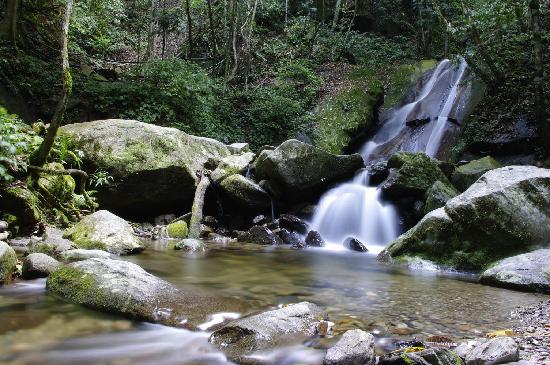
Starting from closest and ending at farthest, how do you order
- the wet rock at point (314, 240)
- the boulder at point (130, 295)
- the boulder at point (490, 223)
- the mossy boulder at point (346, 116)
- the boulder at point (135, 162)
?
the boulder at point (130, 295), the boulder at point (490, 223), the boulder at point (135, 162), the wet rock at point (314, 240), the mossy boulder at point (346, 116)

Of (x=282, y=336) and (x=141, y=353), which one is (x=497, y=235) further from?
(x=141, y=353)

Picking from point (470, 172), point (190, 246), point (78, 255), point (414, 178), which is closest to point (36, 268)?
point (78, 255)

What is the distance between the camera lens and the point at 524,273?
18.8 feet

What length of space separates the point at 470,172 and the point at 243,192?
5.47m

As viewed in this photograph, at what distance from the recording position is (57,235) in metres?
7.04

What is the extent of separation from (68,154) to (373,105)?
40.8 feet

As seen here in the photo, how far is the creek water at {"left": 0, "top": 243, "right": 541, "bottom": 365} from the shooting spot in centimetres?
336

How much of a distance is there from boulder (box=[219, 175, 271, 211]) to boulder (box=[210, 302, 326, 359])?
684 cm

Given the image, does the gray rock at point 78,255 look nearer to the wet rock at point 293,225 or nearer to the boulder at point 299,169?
the wet rock at point 293,225

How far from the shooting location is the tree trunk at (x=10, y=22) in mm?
11805

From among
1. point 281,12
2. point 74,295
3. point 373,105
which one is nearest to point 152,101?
point 373,105

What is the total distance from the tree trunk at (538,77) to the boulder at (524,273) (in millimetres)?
6233

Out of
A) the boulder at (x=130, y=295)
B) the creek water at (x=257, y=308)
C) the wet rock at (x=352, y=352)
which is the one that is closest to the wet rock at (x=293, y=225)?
the creek water at (x=257, y=308)

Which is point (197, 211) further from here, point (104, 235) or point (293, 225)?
point (104, 235)
